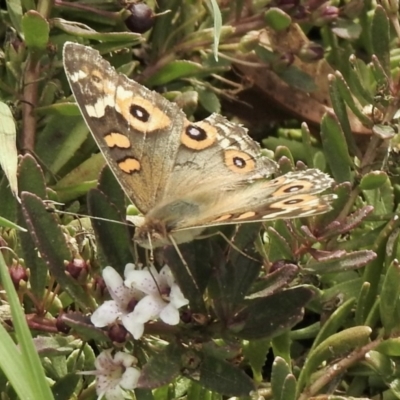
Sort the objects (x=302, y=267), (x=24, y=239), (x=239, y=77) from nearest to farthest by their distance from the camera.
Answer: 1. (x=24, y=239)
2. (x=302, y=267)
3. (x=239, y=77)

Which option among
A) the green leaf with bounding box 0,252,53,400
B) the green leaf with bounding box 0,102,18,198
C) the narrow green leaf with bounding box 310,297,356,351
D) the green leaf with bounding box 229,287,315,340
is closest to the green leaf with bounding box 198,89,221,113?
the green leaf with bounding box 0,102,18,198

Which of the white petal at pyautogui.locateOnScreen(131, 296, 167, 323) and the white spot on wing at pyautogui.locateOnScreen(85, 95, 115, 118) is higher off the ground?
the white spot on wing at pyautogui.locateOnScreen(85, 95, 115, 118)

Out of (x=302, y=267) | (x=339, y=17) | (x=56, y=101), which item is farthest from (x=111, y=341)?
(x=339, y=17)

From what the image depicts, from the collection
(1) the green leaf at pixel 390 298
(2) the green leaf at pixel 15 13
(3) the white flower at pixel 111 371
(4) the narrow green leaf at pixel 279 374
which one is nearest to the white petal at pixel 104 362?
(3) the white flower at pixel 111 371

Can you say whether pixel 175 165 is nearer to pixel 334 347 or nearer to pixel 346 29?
pixel 334 347

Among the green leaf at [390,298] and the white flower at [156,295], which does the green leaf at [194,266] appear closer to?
the white flower at [156,295]

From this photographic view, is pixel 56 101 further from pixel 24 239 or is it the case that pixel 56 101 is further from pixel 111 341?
pixel 111 341

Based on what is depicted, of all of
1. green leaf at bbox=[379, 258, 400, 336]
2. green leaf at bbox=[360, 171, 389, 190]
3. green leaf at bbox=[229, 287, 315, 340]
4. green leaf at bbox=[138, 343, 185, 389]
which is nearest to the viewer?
green leaf at bbox=[138, 343, 185, 389]

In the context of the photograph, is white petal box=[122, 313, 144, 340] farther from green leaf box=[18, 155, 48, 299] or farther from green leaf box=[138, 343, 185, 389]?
green leaf box=[18, 155, 48, 299]
